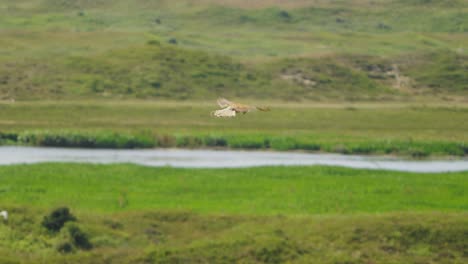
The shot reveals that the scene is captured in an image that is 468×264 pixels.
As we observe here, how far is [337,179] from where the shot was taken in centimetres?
3434

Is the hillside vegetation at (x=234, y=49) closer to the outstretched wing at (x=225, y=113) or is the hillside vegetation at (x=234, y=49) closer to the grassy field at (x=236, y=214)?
the grassy field at (x=236, y=214)

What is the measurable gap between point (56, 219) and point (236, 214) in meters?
4.49

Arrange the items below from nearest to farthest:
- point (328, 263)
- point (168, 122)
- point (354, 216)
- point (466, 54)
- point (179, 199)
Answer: point (328, 263)
point (354, 216)
point (179, 199)
point (168, 122)
point (466, 54)

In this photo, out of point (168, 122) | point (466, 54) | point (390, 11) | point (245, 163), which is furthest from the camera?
point (390, 11)

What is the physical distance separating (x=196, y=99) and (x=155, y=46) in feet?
27.0

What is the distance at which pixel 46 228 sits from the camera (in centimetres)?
2622

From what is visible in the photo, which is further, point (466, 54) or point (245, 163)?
point (466, 54)

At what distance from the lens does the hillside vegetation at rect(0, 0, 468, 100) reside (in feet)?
177

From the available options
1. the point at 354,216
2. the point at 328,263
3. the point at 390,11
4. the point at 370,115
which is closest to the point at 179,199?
the point at 354,216

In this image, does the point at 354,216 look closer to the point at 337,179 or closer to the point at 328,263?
the point at 328,263

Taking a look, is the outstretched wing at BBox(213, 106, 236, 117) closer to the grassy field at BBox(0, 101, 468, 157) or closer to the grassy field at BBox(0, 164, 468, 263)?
the grassy field at BBox(0, 164, 468, 263)

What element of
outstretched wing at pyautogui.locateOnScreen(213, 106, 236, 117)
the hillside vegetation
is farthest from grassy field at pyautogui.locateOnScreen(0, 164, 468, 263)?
the hillside vegetation

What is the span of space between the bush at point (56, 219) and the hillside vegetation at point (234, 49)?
24.8 meters

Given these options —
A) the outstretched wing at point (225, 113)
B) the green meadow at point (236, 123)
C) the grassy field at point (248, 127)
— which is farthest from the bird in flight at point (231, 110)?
the grassy field at point (248, 127)
